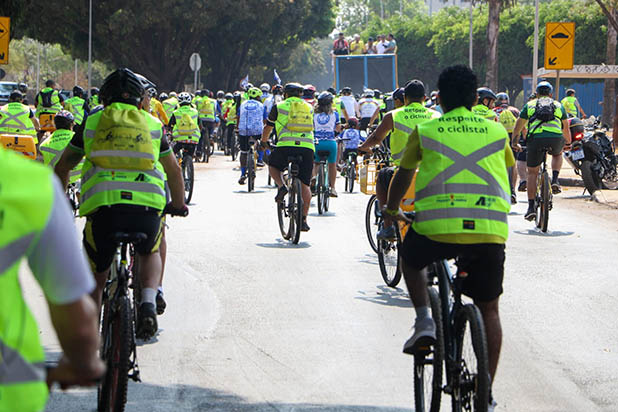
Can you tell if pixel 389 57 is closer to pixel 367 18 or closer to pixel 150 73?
pixel 150 73

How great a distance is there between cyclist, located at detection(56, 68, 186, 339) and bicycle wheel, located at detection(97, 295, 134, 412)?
1.14 feet

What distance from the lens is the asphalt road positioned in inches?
250

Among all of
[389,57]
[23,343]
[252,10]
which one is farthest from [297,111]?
[252,10]

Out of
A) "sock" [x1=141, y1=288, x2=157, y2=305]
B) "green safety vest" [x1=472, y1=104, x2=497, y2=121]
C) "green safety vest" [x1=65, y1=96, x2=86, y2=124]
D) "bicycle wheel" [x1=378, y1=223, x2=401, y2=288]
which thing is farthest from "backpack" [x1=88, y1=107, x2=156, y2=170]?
"green safety vest" [x1=65, y1=96, x2=86, y2=124]

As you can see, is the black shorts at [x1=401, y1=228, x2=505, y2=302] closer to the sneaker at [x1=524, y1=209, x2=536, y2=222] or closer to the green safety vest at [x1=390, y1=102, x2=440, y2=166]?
the green safety vest at [x1=390, y1=102, x2=440, y2=166]

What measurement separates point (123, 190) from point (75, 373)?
3.38 m

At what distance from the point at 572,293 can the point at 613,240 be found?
13.4 feet

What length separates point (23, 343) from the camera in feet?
8.71

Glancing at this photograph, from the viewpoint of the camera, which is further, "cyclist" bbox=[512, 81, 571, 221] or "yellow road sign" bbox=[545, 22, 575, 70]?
"yellow road sign" bbox=[545, 22, 575, 70]

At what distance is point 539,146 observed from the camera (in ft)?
46.7

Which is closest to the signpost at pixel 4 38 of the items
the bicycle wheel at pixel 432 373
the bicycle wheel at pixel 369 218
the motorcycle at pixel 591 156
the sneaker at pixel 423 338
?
the bicycle wheel at pixel 369 218

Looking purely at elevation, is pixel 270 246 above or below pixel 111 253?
below

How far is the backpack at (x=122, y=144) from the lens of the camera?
20.0 ft

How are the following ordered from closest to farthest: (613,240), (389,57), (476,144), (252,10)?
(476,144) → (613,240) → (389,57) → (252,10)
